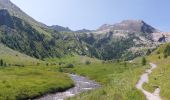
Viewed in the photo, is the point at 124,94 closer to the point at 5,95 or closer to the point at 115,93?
the point at 115,93

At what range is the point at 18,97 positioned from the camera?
90.5 m

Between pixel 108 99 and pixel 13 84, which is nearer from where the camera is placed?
pixel 108 99

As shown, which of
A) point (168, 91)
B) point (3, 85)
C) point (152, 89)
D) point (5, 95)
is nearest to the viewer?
point (168, 91)

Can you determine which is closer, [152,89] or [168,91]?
[168,91]

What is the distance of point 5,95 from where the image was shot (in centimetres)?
8900

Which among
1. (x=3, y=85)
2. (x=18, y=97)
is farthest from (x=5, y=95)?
(x=3, y=85)

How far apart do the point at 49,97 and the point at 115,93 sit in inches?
1514

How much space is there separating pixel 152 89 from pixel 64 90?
5251cm

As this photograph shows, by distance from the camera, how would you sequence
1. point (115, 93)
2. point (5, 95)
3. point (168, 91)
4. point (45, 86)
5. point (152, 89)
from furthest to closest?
point (45, 86) < point (5, 95) < point (152, 89) < point (115, 93) < point (168, 91)

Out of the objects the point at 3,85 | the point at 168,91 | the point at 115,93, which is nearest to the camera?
the point at 168,91

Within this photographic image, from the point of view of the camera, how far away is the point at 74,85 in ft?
445

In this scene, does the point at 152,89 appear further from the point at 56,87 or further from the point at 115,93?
the point at 56,87

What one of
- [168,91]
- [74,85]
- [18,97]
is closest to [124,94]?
[168,91]

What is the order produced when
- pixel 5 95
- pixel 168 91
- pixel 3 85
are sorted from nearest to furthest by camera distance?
pixel 168 91 → pixel 5 95 → pixel 3 85
